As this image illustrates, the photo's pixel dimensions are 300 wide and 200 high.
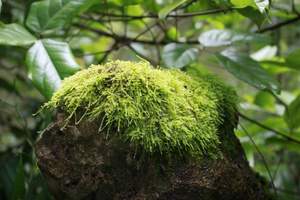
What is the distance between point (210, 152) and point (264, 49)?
110 centimetres

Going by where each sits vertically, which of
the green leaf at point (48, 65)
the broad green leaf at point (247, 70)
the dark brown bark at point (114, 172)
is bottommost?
the dark brown bark at point (114, 172)

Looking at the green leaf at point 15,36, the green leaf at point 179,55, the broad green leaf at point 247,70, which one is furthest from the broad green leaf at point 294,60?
the green leaf at point 15,36

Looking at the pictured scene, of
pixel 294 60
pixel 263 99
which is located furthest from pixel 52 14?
pixel 263 99

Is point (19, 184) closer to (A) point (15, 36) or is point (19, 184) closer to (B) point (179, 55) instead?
(A) point (15, 36)

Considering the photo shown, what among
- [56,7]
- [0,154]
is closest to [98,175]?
[56,7]

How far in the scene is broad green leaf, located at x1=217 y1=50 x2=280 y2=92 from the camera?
1179 millimetres

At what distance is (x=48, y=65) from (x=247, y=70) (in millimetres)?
552

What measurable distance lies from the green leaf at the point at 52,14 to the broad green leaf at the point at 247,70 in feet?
1.46

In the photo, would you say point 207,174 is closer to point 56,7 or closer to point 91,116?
point 91,116

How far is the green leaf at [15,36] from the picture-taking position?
3.45 ft

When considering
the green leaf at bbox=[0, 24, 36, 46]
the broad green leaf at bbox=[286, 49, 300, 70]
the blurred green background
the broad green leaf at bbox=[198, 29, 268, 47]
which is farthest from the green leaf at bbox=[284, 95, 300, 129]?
the green leaf at bbox=[0, 24, 36, 46]

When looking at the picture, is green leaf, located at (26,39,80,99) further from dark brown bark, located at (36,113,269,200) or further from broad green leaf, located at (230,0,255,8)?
broad green leaf, located at (230,0,255,8)

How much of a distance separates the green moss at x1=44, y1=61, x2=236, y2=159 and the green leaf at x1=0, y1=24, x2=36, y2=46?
0.55 feet

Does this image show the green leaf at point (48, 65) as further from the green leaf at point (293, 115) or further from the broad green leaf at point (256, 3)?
the green leaf at point (293, 115)
